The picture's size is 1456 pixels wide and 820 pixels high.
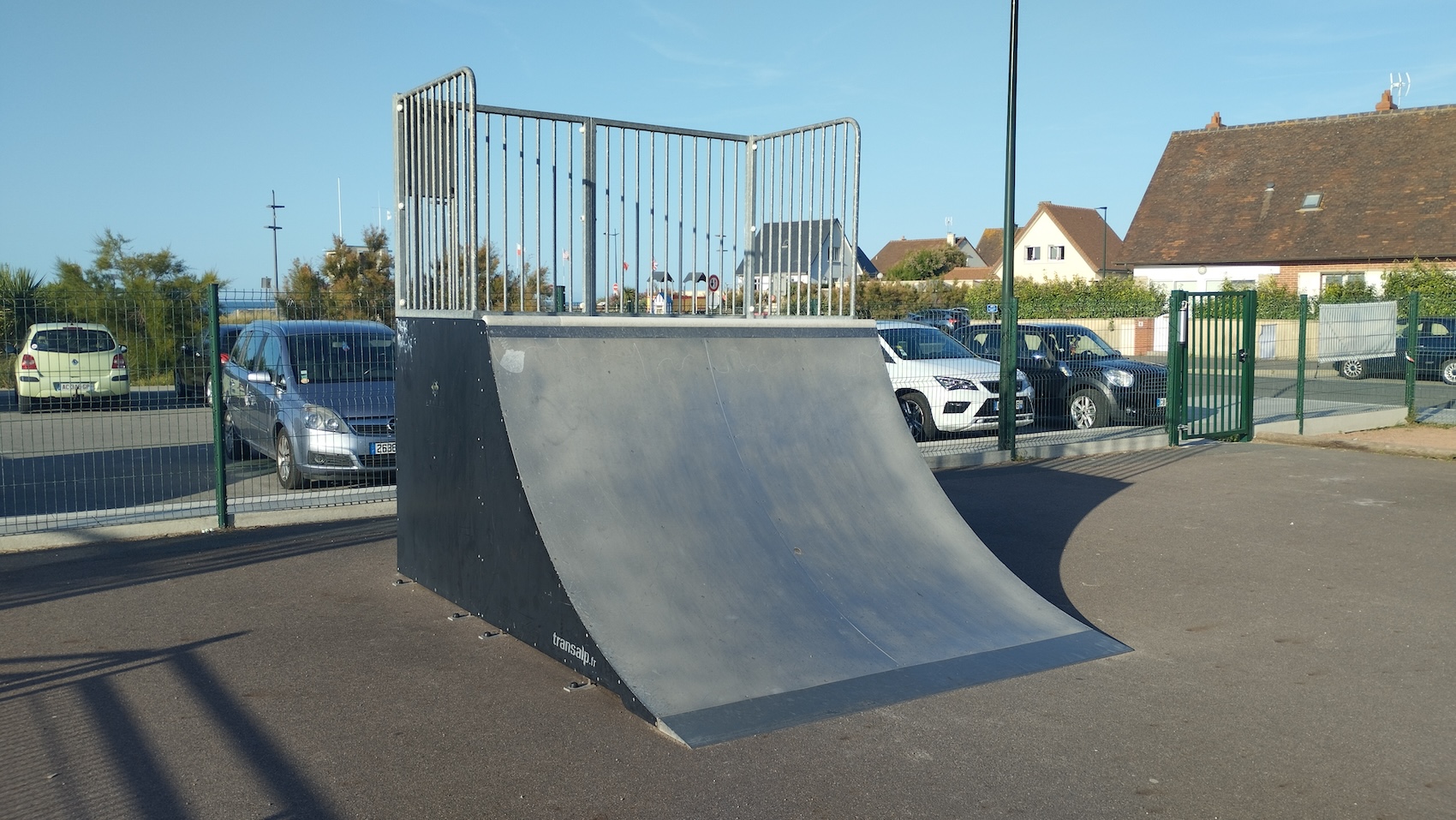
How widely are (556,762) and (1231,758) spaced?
2725 mm

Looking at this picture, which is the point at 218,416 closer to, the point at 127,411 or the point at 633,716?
the point at 127,411

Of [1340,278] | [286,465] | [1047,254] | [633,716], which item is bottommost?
[633,716]

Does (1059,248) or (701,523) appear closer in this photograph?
(701,523)

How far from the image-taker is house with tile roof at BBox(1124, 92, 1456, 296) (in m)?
39.9

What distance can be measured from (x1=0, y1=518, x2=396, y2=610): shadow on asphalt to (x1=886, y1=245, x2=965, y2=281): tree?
6062cm

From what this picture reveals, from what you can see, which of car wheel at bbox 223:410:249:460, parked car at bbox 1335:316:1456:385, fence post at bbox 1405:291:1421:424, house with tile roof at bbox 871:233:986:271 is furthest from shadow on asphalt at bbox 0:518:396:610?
house with tile roof at bbox 871:233:986:271

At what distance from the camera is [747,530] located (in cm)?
595

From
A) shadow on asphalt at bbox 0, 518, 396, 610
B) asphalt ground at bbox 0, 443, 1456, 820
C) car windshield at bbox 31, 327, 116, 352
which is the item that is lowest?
asphalt ground at bbox 0, 443, 1456, 820

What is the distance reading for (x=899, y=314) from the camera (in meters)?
25.6

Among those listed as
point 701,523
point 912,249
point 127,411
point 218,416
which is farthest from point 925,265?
point 701,523

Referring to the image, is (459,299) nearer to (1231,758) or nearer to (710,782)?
(710,782)

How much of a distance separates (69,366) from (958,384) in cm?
987

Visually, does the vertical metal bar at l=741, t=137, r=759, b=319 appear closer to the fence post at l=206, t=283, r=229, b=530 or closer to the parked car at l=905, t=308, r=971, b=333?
the fence post at l=206, t=283, r=229, b=530

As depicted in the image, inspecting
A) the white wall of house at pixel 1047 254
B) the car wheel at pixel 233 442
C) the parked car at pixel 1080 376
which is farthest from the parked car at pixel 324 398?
the white wall of house at pixel 1047 254
